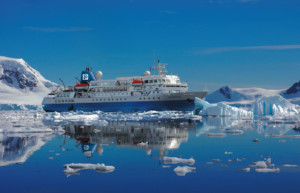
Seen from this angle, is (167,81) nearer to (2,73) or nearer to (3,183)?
(3,183)

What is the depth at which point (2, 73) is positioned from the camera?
597 feet

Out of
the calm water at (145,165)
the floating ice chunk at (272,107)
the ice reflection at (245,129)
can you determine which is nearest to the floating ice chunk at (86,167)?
the calm water at (145,165)

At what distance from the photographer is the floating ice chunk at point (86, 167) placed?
8.47 m

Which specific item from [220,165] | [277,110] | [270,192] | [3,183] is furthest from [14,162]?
[277,110]

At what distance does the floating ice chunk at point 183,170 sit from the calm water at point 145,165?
128 mm

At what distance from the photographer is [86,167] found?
29.0ft

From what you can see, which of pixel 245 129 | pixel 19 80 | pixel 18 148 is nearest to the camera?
pixel 18 148

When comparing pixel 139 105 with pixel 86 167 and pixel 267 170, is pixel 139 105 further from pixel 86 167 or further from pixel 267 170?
pixel 267 170

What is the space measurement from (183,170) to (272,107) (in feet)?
97.6

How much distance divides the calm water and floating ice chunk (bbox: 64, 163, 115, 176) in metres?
0.19

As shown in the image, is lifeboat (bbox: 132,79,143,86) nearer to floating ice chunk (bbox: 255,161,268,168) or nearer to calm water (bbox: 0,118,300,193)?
calm water (bbox: 0,118,300,193)

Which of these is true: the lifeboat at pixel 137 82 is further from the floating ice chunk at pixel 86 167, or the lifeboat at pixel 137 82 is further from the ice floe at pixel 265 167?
the ice floe at pixel 265 167

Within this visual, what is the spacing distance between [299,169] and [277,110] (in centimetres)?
2873

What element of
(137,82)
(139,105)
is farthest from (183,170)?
(137,82)
